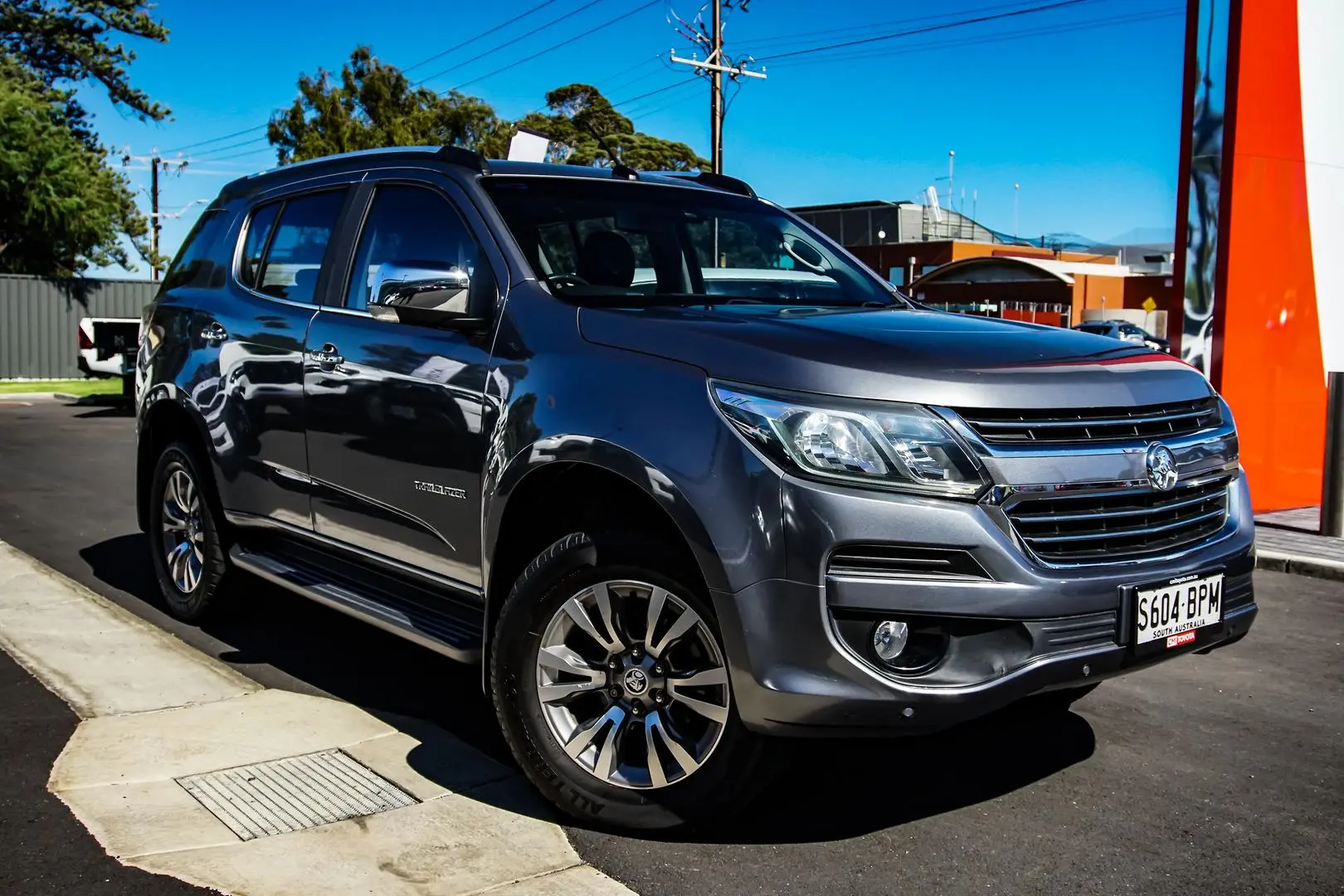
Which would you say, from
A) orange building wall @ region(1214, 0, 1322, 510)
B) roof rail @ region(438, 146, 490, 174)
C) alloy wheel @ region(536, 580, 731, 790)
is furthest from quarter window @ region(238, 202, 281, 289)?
orange building wall @ region(1214, 0, 1322, 510)

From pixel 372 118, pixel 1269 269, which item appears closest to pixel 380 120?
pixel 372 118

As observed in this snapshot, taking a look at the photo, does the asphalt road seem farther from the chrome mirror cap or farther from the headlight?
the chrome mirror cap

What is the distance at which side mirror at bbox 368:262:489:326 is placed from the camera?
3.88 metres

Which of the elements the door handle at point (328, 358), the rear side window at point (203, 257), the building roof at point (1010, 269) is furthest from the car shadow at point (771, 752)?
the building roof at point (1010, 269)

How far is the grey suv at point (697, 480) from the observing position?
9.83ft

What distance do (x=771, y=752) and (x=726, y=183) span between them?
107 inches

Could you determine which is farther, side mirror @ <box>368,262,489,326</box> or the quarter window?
the quarter window

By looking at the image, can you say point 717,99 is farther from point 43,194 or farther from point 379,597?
point 379,597

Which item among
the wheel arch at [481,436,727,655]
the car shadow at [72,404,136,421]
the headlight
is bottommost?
the car shadow at [72,404,136,421]

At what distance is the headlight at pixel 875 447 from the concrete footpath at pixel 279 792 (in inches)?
45.9

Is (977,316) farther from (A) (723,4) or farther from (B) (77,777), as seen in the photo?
(A) (723,4)

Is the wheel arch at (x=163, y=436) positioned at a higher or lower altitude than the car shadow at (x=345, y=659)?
higher

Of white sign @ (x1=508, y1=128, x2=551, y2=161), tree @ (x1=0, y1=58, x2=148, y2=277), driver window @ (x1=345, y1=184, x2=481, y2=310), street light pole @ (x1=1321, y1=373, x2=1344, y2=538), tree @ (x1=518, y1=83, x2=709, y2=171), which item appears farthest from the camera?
tree @ (x1=518, y1=83, x2=709, y2=171)

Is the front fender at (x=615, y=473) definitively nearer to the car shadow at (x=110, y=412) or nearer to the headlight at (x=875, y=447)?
the headlight at (x=875, y=447)
